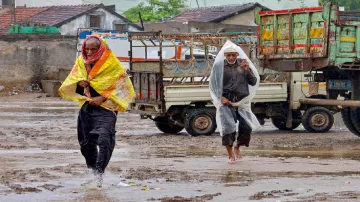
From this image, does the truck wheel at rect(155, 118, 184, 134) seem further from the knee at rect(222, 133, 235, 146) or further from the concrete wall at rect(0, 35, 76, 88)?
the concrete wall at rect(0, 35, 76, 88)

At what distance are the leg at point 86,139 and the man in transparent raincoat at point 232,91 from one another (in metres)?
2.90

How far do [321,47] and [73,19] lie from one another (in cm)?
3017

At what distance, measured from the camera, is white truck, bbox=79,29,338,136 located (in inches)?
734

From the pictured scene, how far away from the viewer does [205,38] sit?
1972 cm

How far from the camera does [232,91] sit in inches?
516

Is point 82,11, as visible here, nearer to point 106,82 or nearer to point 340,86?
point 340,86

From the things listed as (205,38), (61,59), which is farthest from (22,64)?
(205,38)

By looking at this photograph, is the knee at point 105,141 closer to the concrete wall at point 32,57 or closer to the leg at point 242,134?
the leg at point 242,134

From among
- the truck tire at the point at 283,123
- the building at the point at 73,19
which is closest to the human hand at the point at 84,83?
the truck tire at the point at 283,123

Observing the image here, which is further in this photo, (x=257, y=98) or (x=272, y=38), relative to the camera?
(x=257, y=98)

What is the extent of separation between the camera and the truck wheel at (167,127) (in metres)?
19.5

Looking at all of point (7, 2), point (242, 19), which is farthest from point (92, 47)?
point (7, 2)

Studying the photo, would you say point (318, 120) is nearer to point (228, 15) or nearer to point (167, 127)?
point (167, 127)

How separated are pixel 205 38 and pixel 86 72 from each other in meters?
9.50
